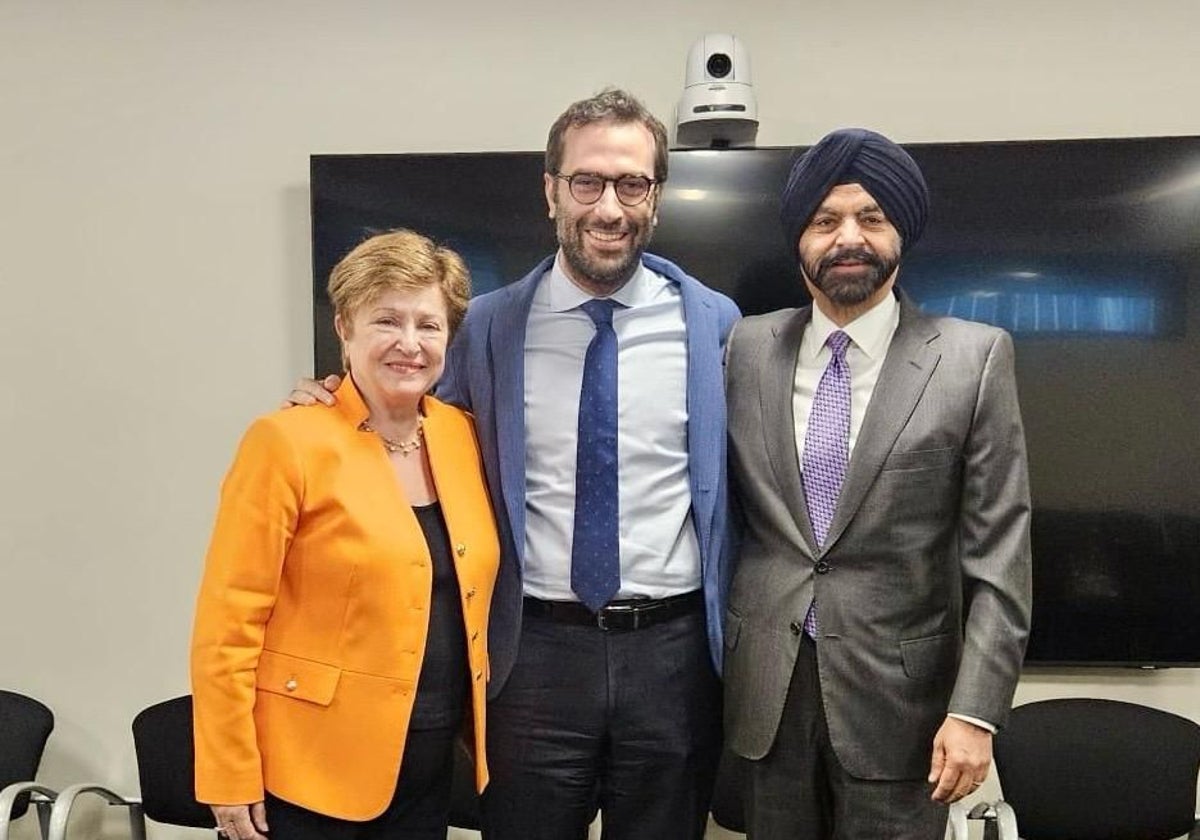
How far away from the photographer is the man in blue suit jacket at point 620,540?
5.68ft

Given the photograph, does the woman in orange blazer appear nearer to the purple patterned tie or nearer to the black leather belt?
the black leather belt

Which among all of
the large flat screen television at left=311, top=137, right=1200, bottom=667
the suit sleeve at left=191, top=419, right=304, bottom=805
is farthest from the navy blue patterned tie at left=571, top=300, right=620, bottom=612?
the large flat screen television at left=311, top=137, right=1200, bottom=667

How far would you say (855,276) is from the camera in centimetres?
161

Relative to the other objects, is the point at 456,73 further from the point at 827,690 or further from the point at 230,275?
the point at 827,690

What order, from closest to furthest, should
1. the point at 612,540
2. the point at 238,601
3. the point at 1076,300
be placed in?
1. the point at 238,601
2. the point at 612,540
3. the point at 1076,300

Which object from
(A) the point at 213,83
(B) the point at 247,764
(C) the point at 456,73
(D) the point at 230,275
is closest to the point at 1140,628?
(B) the point at 247,764

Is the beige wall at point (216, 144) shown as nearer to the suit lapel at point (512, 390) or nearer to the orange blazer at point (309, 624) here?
the suit lapel at point (512, 390)

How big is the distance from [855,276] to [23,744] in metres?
2.44

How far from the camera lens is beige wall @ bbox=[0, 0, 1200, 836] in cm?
256

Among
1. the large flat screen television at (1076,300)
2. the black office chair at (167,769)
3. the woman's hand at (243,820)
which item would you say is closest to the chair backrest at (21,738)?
the black office chair at (167,769)

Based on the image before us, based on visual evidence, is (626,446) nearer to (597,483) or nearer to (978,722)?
(597,483)

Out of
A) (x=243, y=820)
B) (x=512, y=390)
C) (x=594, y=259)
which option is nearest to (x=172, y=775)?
(x=243, y=820)

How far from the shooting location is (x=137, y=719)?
2.54 m

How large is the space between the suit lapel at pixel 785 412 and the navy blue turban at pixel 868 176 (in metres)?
0.21
